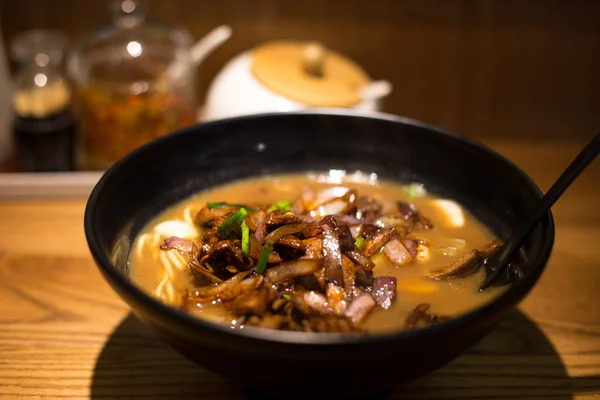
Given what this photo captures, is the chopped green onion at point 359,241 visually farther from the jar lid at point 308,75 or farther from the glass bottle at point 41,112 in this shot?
the glass bottle at point 41,112

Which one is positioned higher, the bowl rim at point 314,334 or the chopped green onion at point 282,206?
the bowl rim at point 314,334

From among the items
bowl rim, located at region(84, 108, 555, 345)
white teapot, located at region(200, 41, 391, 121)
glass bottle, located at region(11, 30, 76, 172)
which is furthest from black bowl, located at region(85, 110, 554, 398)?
glass bottle, located at region(11, 30, 76, 172)

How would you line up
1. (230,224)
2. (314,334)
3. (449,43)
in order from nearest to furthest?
1. (314,334)
2. (230,224)
3. (449,43)

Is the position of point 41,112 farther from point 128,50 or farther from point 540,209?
point 540,209

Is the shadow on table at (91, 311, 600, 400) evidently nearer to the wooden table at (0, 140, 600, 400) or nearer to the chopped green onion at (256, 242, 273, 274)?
the wooden table at (0, 140, 600, 400)

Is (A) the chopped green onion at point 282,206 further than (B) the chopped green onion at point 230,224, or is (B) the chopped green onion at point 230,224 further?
(A) the chopped green onion at point 282,206

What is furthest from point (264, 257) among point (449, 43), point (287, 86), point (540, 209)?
point (449, 43)

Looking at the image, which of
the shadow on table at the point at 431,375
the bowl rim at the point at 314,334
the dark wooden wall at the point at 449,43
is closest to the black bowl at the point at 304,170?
the bowl rim at the point at 314,334
